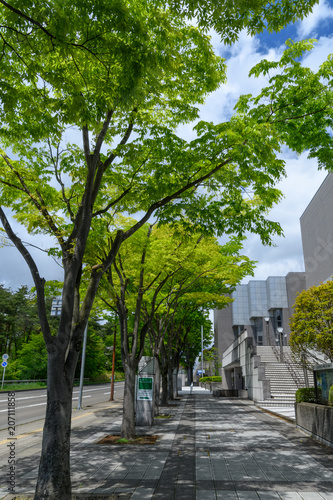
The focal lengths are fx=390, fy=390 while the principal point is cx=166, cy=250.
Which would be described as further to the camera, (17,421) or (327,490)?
(17,421)

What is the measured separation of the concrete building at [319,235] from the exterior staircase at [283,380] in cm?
653

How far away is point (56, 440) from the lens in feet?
17.5

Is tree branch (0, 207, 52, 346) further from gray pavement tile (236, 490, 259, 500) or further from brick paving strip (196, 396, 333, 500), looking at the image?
gray pavement tile (236, 490, 259, 500)

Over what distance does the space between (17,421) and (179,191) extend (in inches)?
517

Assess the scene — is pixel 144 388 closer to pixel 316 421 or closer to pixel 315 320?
pixel 316 421

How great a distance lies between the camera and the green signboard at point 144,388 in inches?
547

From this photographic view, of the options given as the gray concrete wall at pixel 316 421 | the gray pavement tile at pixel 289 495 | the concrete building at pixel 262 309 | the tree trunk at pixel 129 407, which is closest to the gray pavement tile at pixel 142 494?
the gray pavement tile at pixel 289 495

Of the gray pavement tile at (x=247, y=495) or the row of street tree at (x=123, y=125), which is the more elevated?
the row of street tree at (x=123, y=125)

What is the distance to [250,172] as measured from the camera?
6957 mm

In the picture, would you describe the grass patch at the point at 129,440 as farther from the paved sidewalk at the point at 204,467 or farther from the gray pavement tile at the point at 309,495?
the gray pavement tile at the point at 309,495

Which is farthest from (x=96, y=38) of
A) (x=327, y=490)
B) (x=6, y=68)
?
(x=327, y=490)

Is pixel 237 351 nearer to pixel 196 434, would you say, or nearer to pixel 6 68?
pixel 196 434

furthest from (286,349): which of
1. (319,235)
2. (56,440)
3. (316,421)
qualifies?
(56,440)

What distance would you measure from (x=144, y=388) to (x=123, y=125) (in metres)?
9.64
